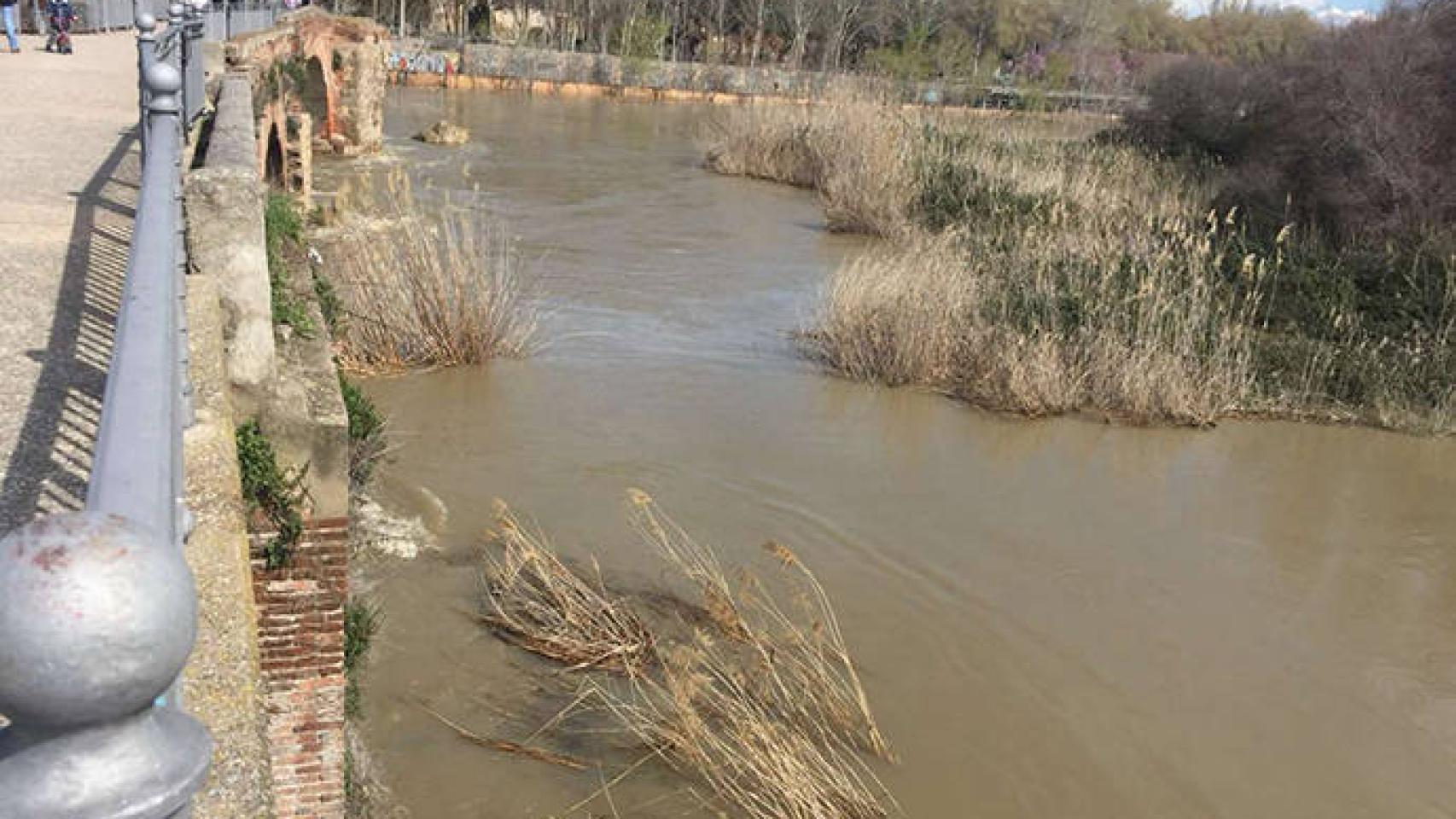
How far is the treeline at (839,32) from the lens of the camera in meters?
46.9

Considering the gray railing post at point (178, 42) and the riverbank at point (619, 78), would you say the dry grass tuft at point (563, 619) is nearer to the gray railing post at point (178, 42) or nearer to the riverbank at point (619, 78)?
the gray railing post at point (178, 42)

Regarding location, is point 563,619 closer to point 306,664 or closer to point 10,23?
point 306,664

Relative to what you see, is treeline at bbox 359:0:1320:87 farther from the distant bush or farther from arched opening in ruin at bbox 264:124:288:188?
arched opening in ruin at bbox 264:124:288:188

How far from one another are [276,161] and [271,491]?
1300 centimetres

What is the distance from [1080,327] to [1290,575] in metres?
3.54

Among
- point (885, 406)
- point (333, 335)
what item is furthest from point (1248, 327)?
point (333, 335)

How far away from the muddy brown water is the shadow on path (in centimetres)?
256

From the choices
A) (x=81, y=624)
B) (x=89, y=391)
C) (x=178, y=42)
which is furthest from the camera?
(x=178, y=42)

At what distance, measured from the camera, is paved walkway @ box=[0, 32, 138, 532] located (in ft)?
11.6

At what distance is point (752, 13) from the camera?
53781mm

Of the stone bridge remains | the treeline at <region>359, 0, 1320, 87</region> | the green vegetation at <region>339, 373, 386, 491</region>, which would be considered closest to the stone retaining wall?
the green vegetation at <region>339, 373, 386, 491</region>

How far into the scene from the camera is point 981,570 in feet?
29.3

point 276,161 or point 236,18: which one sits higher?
point 236,18

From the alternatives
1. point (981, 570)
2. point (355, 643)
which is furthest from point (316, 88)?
point (355, 643)
